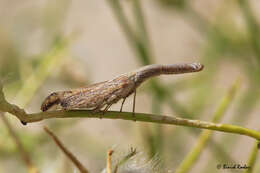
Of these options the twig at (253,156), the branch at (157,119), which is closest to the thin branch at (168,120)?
the branch at (157,119)

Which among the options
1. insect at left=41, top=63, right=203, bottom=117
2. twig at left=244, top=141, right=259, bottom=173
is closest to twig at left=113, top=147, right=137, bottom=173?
insect at left=41, top=63, right=203, bottom=117

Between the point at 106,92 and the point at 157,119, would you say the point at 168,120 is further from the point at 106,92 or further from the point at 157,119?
the point at 106,92

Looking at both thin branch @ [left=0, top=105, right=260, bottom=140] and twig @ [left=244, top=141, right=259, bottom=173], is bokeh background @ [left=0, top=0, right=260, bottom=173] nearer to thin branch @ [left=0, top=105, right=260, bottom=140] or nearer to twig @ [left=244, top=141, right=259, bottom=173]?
thin branch @ [left=0, top=105, right=260, bottom=140]

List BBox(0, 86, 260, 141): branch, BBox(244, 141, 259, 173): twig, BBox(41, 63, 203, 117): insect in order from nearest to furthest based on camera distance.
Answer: BBox(0, 86, 260, 141): branch → BBox(244, 141, 259, 173): twig → BBox(41, 63, 203, 117): insect

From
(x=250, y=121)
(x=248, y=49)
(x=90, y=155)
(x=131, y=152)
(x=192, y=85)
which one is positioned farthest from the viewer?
(x=250, y=121)

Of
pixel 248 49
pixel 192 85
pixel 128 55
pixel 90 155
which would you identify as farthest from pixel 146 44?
pixel 128 55

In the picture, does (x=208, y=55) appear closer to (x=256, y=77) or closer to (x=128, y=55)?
(x=256, y=77)
